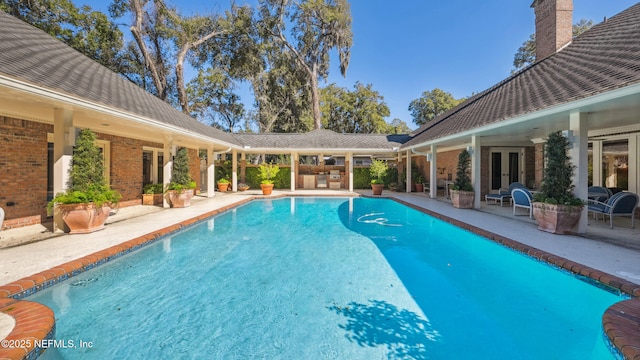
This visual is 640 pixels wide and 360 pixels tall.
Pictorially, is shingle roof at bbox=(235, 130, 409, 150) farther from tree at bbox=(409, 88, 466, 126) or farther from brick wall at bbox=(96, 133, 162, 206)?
tree at bbox=(409, 88, 466, 126)

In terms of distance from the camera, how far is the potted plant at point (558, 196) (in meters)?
5.77

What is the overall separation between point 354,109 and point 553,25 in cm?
2175

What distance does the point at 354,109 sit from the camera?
3080cm

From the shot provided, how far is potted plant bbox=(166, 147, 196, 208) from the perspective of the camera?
9930 mm

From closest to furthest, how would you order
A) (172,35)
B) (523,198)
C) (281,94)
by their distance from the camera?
(523,198) < (172,35) < (281,94)

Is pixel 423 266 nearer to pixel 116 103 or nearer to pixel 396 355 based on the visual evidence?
pixel 396 355

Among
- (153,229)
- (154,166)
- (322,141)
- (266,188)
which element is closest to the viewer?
(153,229)

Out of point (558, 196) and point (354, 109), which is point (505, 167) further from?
point (354, 109)

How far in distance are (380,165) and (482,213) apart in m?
7.94

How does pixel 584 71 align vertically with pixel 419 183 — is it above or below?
above

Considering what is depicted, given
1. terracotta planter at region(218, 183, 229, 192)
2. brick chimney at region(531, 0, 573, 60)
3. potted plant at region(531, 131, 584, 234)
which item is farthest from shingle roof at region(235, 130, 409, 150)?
potted plant at region(531, 131, 584, 234)

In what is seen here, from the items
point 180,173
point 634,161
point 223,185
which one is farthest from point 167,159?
point 634,161

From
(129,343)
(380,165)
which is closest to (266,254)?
(129,343)

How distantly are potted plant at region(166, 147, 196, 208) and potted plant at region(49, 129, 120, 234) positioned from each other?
3.55 metres
